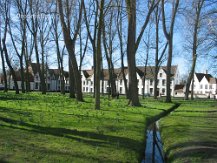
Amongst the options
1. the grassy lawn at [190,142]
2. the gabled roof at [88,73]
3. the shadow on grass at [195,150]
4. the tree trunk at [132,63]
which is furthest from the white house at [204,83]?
the shadow on grass at [195,150]

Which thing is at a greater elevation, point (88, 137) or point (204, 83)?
point (204, 83)

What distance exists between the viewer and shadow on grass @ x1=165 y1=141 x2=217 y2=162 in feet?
30.5

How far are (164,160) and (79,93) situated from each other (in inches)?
775

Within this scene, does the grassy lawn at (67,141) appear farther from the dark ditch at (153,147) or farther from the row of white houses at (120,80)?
the row of white houses at (120,80)

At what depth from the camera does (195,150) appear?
990 centimetres

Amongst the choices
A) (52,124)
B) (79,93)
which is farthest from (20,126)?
(79,93)

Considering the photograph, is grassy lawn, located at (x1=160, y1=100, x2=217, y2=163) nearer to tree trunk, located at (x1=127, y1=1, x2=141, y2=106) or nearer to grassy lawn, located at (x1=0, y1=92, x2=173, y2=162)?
grassy lawn, located at (x1=0, y1=92, x2=173, y2=162)

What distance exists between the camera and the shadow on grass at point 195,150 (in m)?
9.30

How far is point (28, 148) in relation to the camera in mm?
8750

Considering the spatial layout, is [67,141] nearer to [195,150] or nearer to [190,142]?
[195,150]

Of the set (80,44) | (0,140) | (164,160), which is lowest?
(164,160)

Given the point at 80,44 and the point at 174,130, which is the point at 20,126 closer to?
the point at 174,130

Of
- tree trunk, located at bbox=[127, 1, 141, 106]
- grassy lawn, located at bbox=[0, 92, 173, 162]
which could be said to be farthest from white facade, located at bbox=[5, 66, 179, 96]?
grassy lawn, located at bbox=[0, 92, 173, 162]

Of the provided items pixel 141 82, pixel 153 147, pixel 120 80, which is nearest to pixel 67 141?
pixel 153 147
